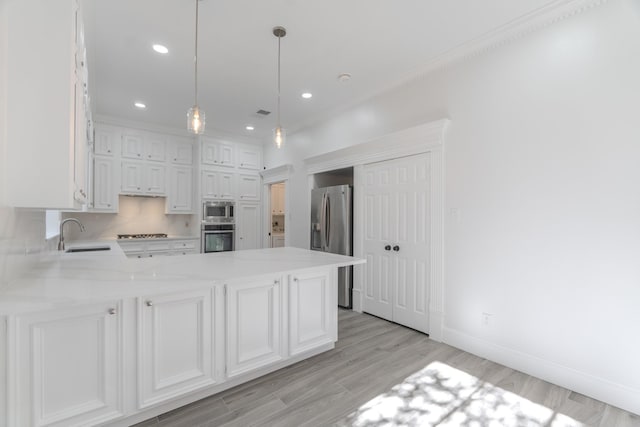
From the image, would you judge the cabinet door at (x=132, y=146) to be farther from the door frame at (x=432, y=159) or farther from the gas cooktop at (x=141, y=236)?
the door frame at (x=432, y=159)

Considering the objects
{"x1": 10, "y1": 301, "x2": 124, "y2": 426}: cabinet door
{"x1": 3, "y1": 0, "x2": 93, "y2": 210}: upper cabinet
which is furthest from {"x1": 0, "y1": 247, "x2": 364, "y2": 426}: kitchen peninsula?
{"x1": 3, "y1": 0, "x2": 93, "y2": 210}: upper cabinet

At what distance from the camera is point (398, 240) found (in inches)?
135

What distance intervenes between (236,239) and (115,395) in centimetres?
415

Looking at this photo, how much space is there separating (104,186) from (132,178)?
417mm

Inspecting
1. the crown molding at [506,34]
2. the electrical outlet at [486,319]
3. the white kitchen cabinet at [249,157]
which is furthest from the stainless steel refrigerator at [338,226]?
the white kitchen cabinet at [249,157]

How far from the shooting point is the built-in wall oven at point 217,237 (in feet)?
17.7

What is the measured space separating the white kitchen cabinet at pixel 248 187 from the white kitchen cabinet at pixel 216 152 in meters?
0.36

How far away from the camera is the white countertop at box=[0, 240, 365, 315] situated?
141cm

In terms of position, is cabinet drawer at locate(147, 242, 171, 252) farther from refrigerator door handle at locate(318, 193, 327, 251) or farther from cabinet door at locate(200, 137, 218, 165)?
refrigerator door handle at locate(318, 193, 327, 251)

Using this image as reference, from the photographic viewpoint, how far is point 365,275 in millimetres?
3898

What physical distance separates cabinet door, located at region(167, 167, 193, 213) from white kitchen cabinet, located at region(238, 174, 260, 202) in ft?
3.02

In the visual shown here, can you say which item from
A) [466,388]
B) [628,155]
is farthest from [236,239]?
[628,155]

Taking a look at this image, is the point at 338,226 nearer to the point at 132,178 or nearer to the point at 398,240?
the point at 398,240

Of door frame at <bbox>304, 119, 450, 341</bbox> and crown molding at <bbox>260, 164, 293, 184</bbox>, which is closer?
door frame at <bbox>304, 119, 450, 341</bbox>
